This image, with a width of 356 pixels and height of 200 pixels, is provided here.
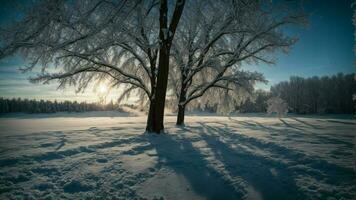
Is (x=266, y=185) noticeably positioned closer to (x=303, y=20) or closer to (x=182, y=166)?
(x=182, y=166)

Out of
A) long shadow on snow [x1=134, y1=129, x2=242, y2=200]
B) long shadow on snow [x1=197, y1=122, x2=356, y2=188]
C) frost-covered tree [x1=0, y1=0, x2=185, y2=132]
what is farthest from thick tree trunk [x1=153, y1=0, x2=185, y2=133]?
long shadow on snow [x1=197, y1=122, x2=356, y2=188]

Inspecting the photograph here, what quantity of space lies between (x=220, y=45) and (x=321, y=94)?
238 ft

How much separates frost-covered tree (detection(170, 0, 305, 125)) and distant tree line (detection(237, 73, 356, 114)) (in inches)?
2100

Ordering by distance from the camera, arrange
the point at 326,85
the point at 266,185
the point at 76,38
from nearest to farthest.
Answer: the point at 266,185
the point at 76,38
the point at 326,85

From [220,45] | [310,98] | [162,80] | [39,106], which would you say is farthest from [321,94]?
[39,106]

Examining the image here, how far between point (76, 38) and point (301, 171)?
8.02 metres

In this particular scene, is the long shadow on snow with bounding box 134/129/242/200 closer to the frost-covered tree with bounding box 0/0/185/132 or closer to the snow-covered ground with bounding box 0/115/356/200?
the snow-covered ground with bounding box 0/115/356/200

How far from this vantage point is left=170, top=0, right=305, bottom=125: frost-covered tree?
10.1m

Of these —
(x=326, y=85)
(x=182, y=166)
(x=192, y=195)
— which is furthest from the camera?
(x=326, y=85)

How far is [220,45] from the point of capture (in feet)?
43.0

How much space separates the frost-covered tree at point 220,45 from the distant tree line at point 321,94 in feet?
175

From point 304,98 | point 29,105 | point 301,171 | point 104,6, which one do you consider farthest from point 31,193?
point 29,105

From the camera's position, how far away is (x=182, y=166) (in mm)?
4277

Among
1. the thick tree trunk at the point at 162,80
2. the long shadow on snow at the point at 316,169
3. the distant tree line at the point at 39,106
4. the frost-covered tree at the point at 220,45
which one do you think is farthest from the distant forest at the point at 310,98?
the long shadow on snow at the point at 316,169
